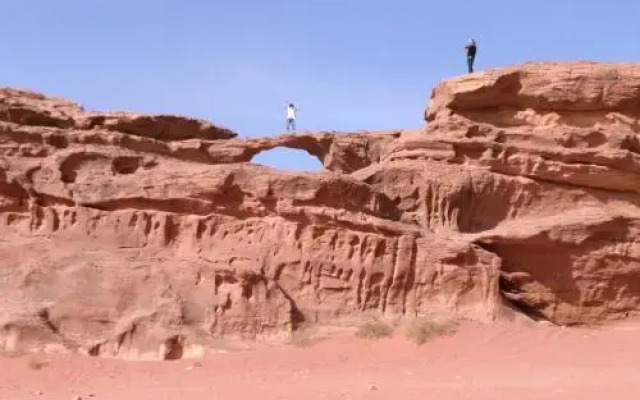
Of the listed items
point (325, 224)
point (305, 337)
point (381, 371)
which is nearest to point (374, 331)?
point (305, 337)

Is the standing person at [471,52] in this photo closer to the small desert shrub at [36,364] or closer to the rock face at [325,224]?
the rock face at [325,224]

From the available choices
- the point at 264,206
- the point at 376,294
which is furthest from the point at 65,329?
the point at 376,294

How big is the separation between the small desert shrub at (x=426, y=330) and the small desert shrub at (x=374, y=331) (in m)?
0.41

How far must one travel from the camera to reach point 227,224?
20.4 meters

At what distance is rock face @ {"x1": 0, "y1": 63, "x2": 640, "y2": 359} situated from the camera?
733 inches

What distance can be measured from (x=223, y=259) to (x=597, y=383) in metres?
9.01

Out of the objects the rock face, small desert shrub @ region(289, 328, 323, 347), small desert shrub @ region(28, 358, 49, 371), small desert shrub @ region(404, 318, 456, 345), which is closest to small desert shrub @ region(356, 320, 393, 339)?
small desert shrub @ region(404, 318, 456, 345)

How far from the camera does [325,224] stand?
20.2 m

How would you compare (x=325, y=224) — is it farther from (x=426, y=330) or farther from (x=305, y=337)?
(x=426, y=330)

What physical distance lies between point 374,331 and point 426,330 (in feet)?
3.68

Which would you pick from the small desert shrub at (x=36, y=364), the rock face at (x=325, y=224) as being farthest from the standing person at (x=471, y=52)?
the small desert shrub at (x=36, y=364)

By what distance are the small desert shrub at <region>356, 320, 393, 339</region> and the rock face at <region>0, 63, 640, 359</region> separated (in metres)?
0.79

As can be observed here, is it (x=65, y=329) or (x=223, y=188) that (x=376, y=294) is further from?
(x=65, y=329)

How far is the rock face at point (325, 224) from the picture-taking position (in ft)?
61.1
